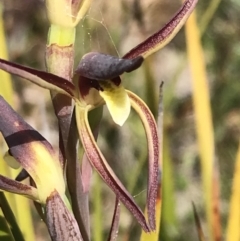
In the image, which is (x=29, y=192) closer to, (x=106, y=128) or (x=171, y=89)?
(x=171, y=89)

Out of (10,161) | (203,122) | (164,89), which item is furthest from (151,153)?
(164,89)

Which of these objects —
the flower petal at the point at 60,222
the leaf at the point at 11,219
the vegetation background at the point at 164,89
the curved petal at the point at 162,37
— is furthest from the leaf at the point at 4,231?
the vegetation background at the point at 164,89

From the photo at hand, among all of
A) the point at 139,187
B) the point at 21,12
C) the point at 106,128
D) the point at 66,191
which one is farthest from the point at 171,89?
the point at 21,12

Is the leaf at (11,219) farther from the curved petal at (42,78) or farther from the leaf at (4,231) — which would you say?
the curved petal at (42,78)

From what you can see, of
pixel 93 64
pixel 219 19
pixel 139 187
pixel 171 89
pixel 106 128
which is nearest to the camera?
pixel 93 64

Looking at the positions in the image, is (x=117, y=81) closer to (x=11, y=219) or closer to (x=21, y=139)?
(x=21, y=139)

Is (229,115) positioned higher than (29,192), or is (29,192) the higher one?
(29,192)
